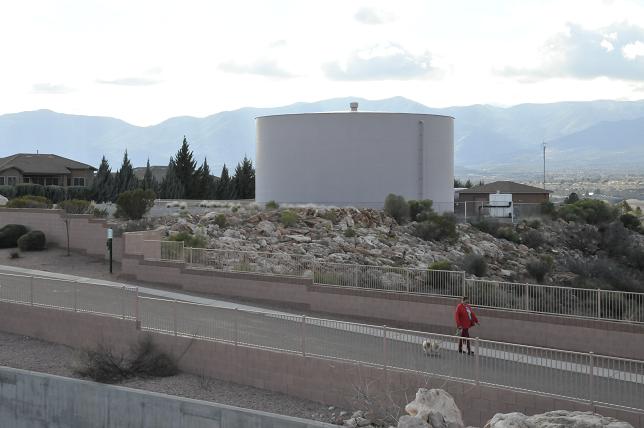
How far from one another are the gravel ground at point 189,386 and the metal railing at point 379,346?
3.28 ft

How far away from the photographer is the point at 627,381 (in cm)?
1388

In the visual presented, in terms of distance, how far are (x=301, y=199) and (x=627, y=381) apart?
38742 millimetres

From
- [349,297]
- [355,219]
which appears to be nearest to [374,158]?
[355,219]

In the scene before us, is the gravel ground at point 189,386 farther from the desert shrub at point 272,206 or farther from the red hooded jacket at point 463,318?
the desert shrub at point 272,206

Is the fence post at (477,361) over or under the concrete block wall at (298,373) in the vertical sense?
over

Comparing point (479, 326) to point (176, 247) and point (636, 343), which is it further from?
point (176, 247)

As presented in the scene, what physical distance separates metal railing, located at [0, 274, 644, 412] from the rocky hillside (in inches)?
384

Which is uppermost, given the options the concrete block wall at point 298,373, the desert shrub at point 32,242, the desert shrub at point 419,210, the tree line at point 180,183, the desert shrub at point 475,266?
the tree line at point 180,183

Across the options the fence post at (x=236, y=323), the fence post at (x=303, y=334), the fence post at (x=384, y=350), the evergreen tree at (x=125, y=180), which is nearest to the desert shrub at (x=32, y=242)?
the fence post at (x=236, y=323)

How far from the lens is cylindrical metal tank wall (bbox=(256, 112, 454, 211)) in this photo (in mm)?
50969

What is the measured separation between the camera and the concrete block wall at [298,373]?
49.1 feet

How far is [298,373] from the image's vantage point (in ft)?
58.2

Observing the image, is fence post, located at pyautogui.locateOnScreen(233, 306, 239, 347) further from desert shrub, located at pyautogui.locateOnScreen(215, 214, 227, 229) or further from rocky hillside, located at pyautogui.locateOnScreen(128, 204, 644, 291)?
desert shrub, located at pyautogui.locateOnScreen(215, 214, 227, 229)

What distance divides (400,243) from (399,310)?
19569mm
